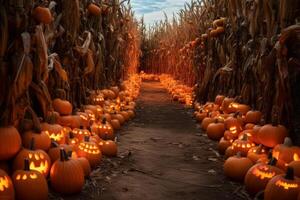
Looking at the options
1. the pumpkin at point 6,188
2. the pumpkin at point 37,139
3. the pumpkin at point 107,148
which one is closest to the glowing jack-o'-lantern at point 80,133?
the pumpkin at point 107,148

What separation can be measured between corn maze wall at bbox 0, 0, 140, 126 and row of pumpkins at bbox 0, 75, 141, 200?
8.0 inches

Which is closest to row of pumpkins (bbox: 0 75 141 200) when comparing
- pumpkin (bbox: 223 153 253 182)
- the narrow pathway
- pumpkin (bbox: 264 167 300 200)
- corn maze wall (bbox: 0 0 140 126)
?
corn maze wall (bbox: 0 0 140 126)

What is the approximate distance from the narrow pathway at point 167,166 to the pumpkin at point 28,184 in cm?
79

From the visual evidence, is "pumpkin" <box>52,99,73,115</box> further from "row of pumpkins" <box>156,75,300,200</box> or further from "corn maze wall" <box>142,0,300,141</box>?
"corn maze wall" <box>142,0,300,141</box>

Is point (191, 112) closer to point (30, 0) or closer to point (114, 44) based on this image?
point (114, 44)

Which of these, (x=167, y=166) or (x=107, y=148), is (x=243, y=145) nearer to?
(x=167, y=166)

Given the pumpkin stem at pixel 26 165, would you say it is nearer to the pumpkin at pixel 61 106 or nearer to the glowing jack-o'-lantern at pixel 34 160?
the glowing jack-o'-lantern at pixel 34 160

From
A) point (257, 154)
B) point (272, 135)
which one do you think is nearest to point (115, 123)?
point (257, 154)

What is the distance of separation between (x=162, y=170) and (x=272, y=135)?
4.86 ft

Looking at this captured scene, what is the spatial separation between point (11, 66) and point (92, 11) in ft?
14.3

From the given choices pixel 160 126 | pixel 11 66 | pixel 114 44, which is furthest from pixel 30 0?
pixel 114 44

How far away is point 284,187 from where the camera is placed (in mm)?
4113

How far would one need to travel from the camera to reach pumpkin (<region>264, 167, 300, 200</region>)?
4090 millimetres

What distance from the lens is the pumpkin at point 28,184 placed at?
4031mm
